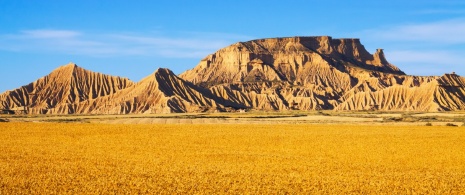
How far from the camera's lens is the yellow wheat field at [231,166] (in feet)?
71.3

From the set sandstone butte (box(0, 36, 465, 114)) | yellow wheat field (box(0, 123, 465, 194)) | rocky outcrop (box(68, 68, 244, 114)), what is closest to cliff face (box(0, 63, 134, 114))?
sandstone butte (box(0, 36, 465, 114))

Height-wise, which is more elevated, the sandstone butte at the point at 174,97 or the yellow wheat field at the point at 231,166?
the sandstone butte at the point at 174,97

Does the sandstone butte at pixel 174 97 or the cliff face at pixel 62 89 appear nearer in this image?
the sandstone butte at pixel 174 97

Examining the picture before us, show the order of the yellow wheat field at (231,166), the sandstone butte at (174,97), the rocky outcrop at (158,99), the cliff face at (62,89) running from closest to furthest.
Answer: the yellow wheat field at (231,166) → the rocky outcrop at (158,99) → the sandstone butte at (174,97) → the cliff face at (62,89)

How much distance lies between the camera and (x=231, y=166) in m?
27.9

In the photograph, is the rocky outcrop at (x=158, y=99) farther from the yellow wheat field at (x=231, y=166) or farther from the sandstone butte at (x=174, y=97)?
the yellow wheat field at (x=231, y=166)

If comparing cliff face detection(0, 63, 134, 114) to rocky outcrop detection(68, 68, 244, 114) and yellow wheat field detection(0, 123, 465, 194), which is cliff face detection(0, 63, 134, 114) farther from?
yellow wheat field detection(0, 123, 465, 194)

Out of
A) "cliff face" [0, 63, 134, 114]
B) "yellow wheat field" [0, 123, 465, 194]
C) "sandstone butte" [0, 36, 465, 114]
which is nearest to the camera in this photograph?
"yellow wheat field" [0, 123, 465, 194]

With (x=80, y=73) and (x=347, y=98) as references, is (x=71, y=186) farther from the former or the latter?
(x=347, y=98)

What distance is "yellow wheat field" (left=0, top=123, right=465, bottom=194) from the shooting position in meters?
21.7

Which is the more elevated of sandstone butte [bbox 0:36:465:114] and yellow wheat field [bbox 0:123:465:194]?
sandstone butte [bbox 0:36:465:114]

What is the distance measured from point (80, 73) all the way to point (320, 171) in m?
155

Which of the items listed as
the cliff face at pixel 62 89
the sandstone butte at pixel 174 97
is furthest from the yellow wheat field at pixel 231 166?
the cliff face at pixel 62 89

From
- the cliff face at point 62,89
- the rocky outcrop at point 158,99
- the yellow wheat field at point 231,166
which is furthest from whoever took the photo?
the cliff face at point 62,89
